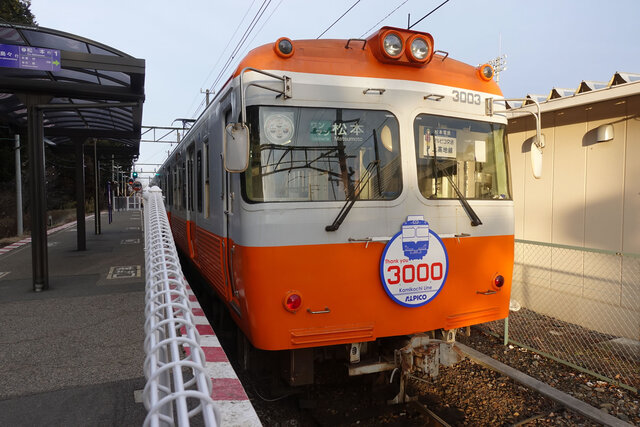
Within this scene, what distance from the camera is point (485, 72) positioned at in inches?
153

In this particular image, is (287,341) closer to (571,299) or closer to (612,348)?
(612,348)

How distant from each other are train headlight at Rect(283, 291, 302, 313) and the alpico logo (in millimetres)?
661

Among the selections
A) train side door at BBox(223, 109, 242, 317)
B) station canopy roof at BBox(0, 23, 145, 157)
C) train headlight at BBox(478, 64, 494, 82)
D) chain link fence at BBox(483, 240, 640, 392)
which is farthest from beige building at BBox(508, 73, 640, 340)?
station canopy roof at BBox(0, 23, 145, 157)

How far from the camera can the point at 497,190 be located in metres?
3.93

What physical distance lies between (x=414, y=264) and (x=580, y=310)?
4.02 metres

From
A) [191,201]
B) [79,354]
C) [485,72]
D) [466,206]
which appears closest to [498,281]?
[466,206]

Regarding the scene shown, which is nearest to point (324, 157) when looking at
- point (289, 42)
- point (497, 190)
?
point (289, 42)

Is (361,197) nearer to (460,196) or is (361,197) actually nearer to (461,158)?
(460,196)

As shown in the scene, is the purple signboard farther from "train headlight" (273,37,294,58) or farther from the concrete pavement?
"train headlight" (273,37,294,58)

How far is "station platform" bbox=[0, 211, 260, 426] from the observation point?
119 inches

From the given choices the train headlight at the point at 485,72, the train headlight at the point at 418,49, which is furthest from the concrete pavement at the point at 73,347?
the train headlight at the point at 485,72

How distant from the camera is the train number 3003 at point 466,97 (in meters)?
3.70

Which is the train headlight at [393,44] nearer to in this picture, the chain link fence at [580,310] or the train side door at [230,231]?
the train side door at [230,231]

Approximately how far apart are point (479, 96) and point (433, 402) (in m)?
2.81
